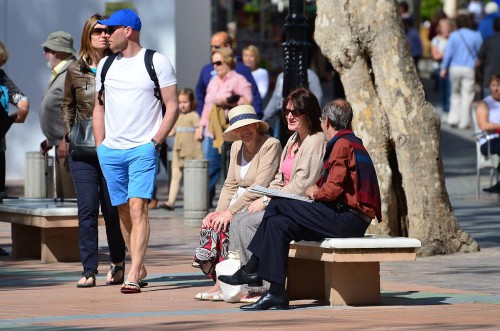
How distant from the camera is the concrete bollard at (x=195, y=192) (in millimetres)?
16547

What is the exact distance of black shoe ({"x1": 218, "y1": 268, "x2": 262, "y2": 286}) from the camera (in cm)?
980

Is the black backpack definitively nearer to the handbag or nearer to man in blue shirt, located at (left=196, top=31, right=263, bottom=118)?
the handbag

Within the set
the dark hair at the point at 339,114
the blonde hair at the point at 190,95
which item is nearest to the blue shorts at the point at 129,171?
the dark hair at the point at 339,114

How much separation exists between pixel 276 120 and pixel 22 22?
16.6 feet

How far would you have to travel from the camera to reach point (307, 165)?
10078 millimetres

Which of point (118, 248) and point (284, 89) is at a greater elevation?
point (284, 89)

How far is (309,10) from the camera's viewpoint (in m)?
39.9

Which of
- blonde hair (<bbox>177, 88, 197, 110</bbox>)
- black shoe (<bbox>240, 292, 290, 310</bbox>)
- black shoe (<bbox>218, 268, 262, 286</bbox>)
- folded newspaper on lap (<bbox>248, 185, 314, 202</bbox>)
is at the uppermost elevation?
blonde hair (<bbox>177, 88, 197, 110</bbox>)

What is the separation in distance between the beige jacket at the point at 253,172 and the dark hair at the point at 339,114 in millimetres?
642

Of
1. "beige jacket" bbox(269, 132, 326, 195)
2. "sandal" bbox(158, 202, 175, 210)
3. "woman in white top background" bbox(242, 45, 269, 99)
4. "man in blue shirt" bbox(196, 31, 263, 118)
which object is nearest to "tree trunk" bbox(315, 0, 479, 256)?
"beige jacket" bbox(269, 132, 326, 195)

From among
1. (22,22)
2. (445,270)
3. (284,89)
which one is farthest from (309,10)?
(445,270)

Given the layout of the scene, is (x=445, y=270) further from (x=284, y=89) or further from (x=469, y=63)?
(x=469, y=63)

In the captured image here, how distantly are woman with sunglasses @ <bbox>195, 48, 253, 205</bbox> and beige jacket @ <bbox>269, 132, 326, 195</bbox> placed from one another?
740 centimetres

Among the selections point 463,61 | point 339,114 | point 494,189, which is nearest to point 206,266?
point 339,114
